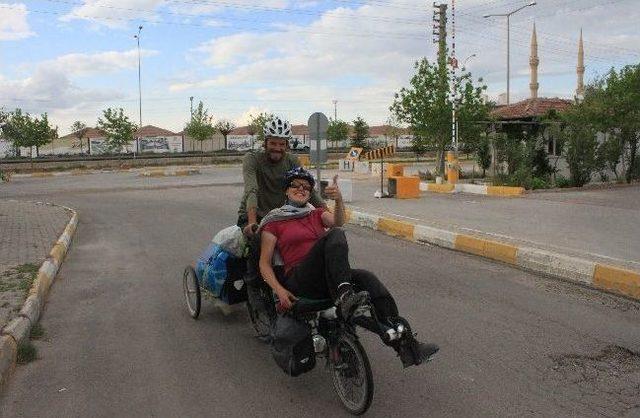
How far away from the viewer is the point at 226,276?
5.45 metres

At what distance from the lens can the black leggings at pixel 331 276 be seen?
3830 mm

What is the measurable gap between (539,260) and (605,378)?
4.02m

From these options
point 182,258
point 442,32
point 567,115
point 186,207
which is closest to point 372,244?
point 182,258

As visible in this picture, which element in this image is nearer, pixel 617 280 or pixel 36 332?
pixel 36 332

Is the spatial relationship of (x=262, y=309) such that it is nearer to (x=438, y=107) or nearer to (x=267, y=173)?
(x=267, y=173)

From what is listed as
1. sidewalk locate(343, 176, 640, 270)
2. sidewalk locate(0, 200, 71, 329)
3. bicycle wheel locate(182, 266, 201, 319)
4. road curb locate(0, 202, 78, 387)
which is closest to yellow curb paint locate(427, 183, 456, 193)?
sidewalk locate(343, 176, 640, 270)

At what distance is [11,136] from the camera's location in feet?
159

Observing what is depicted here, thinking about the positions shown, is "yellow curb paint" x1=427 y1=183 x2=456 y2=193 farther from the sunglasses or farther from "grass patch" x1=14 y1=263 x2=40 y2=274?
the sunglasses

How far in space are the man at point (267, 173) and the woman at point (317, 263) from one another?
0.56 meters

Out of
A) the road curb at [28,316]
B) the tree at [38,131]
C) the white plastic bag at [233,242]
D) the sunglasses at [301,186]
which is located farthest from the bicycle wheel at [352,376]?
the tree at [38,131]

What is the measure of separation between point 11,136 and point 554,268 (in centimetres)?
4964

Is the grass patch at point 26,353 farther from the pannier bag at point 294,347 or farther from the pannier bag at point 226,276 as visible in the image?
the pannier bag at point 294,347

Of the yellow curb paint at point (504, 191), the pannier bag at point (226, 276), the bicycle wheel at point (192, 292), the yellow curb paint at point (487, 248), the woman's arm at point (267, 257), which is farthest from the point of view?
the yellow curb paint at point (504, 191)

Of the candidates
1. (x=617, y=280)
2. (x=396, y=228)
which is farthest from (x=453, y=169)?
(x=617, y=280)
